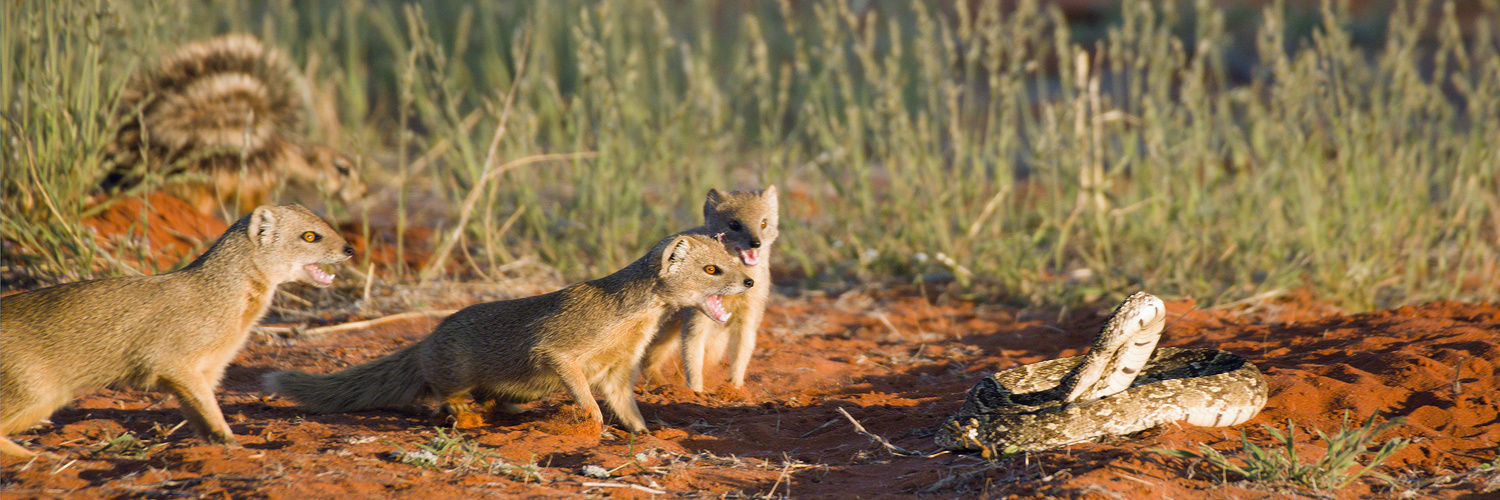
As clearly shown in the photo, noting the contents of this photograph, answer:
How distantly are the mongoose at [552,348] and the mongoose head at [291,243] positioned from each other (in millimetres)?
478

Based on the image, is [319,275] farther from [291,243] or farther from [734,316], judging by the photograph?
[734,316]

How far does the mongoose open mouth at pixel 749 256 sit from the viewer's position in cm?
488

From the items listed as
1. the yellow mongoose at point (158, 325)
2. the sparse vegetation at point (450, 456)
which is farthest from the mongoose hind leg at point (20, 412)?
the sparse vegetation at point (450, 456)

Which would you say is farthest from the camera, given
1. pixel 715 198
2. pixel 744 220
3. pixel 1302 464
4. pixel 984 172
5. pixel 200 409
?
pixel 984 172

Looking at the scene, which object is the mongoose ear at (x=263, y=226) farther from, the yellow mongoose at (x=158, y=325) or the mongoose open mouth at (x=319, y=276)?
the mongoose open mouth at (x=319, y=276)

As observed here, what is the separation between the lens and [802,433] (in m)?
4.16

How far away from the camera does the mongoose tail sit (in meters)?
4.10

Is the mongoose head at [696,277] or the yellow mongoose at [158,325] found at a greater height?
the yellow mongoose at [158,325]

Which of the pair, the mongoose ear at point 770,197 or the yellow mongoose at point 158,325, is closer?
the yellow mongoose at point 158,325

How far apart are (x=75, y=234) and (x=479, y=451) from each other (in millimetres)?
3486

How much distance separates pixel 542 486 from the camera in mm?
3264

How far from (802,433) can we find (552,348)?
1.05 meters

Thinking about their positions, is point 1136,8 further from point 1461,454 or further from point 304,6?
point 304,6

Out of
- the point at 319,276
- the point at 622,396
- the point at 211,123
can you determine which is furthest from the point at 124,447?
the point at 211,123
